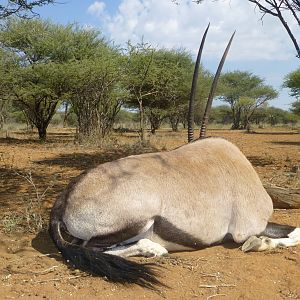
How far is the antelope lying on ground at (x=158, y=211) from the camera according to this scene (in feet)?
11.4

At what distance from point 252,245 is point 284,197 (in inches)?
62.3

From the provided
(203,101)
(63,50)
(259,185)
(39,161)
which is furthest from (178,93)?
(259,185)

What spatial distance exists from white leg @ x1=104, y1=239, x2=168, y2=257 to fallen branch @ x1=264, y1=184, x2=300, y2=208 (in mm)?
2002

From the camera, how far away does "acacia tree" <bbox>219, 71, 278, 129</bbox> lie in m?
46.7

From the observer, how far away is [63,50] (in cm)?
1942

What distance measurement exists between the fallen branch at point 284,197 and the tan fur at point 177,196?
1.08 m

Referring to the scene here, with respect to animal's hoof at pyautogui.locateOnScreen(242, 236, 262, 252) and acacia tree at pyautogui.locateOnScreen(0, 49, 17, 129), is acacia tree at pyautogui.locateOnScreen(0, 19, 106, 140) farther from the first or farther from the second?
animal's hoof at pyautogui.locateOnScreen(242, 236, 262, 252)

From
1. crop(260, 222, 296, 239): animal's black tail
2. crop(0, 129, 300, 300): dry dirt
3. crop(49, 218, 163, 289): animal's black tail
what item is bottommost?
crop(0, 129, 300, 300): dry dirt

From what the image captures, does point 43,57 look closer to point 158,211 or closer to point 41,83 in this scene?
point 41,83

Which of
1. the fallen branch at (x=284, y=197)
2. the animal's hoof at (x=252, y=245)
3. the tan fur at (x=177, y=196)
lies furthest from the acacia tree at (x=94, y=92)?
the animal's hoof at (x=252, y=245)

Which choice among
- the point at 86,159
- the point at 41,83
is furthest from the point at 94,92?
the point at 86,159

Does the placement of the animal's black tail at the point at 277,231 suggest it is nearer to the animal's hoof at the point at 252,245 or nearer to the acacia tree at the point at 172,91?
the animal's hoof at the point at 252,245

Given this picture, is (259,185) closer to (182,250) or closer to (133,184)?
(182,250)

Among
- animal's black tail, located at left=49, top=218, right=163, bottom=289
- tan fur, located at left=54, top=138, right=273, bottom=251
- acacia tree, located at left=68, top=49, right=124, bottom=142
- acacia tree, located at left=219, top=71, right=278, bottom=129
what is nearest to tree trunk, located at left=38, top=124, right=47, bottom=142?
acacia tree, located at left=68, top=49, right=124, bottom=142
